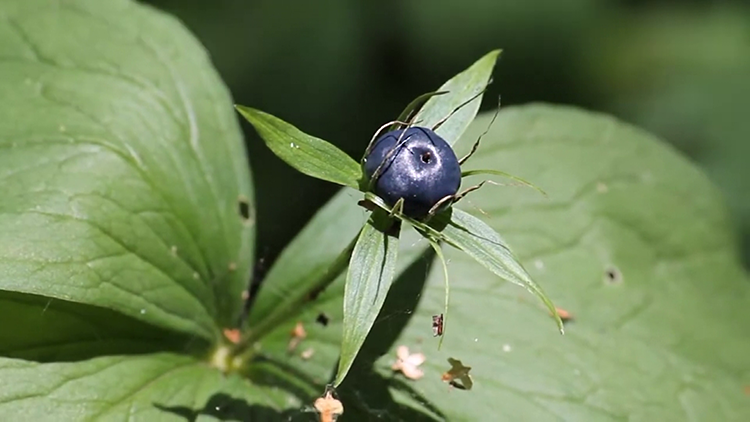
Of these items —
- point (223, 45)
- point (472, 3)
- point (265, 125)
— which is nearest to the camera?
point (265, 125)

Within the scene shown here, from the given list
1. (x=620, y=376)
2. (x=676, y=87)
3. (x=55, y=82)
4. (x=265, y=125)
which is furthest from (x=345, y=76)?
(x=265, y=125)

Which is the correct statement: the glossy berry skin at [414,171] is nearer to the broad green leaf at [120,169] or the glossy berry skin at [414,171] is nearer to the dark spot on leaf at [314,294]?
the dark spot on leaf at [314,294]

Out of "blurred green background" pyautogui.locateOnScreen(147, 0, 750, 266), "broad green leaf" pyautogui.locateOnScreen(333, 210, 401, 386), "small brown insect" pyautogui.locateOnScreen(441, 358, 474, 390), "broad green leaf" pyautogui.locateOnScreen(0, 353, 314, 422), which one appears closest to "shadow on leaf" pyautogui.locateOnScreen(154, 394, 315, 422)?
"broad green leaf" pyautogui.locateOnScreen(0, 353, 314, 422)

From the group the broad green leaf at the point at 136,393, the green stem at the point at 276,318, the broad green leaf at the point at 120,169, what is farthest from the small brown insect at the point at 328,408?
the broad green leaf at the point at 120,169

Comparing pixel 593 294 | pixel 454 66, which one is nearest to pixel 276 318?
pixel 593 294

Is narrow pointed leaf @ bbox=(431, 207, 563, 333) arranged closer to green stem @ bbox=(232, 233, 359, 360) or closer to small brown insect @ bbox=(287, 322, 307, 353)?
green stem @ bbox=(232, 233, 359, 360)

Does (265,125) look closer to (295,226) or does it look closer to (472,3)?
(295,226)
